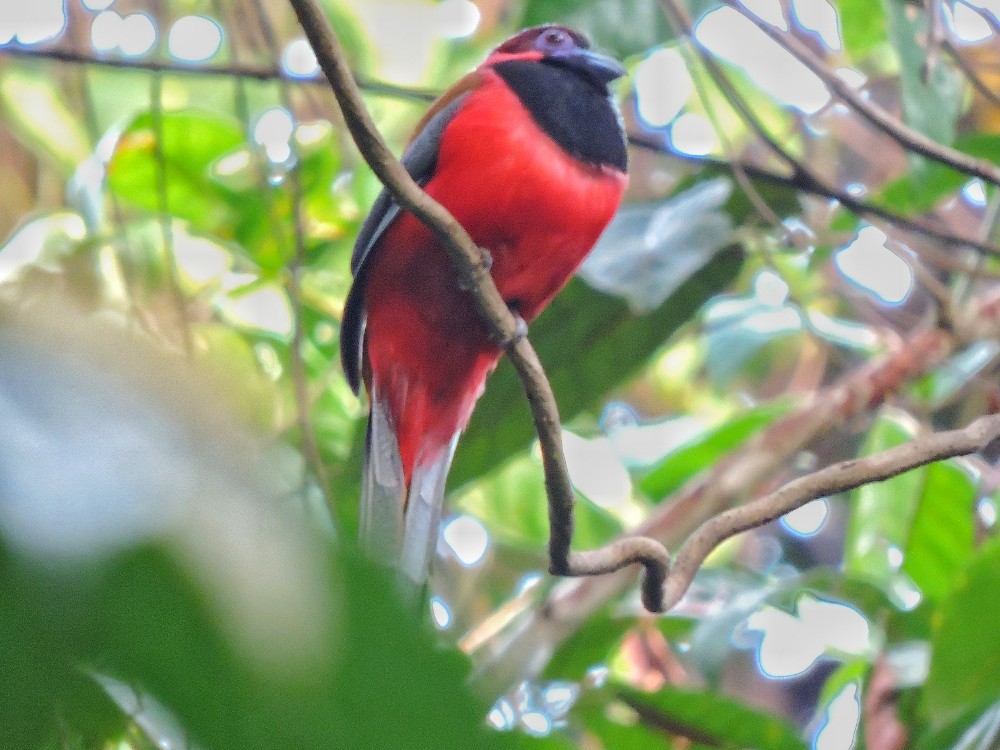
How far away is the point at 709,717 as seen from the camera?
231 cm

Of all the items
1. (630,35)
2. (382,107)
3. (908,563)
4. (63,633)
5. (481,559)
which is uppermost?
(63,633)

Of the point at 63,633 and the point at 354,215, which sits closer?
the point at 63,633

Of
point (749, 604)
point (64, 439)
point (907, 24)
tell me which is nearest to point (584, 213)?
point (907, 24)

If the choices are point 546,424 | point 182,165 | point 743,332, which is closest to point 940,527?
point 743,332

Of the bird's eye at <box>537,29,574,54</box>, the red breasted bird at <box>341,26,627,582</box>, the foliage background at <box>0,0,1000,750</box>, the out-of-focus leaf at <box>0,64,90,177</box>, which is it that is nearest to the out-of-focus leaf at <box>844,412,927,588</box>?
the foliage background at <box>0,0,1000,750</box>

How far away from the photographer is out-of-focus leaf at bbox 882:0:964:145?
2.15 m

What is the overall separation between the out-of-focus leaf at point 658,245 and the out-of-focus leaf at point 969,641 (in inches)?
27.6

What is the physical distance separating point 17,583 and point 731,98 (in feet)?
7.74

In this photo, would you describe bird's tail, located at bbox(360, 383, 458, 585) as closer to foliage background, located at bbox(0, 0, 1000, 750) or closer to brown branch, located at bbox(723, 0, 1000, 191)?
foliage background, located at bbox(0, 0, 1000, 750)

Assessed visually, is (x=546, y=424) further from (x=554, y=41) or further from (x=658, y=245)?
(x=554, y=41)

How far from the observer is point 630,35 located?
238 centimetres

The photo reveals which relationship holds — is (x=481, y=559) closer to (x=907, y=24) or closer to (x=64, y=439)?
(x=907, y=24)

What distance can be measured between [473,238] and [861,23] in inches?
47.8

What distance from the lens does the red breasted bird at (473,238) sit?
209cm
